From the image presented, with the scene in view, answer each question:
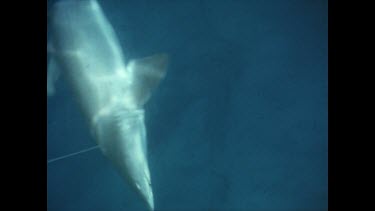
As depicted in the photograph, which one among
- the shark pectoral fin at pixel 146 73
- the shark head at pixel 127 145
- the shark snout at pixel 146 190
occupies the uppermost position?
the shark pectoral fin at pixel 146 73

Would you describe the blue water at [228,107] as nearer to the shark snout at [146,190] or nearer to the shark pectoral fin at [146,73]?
the shark pectoral fin at [146,73]

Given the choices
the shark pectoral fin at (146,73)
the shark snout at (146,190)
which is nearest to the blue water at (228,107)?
the shark pectoral fin at (146,73)

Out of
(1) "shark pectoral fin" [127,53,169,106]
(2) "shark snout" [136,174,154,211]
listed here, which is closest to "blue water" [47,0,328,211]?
(1) "shark pectoral fin" [127,53,169,106]

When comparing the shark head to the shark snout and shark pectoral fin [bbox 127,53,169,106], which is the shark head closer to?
the shark snout

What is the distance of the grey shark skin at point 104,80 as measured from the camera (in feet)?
16.9

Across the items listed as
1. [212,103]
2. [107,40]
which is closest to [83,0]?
[107,40]

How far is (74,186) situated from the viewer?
230 inches

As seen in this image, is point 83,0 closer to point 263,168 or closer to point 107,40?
point 107,40

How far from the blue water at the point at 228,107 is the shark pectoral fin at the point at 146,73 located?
10 centimetres

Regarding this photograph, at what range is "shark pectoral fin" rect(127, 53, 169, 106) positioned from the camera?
211 inches

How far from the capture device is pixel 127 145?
5.21 metres

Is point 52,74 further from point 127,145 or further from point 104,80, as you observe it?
point 127,145

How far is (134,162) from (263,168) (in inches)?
75.7
